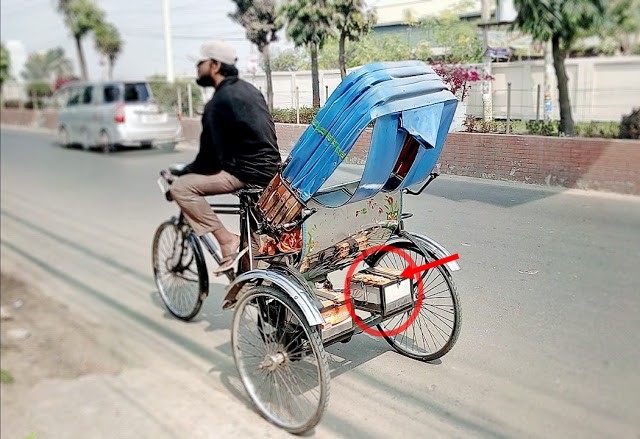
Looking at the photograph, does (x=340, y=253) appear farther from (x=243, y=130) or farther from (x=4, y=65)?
(x=4, y=65)

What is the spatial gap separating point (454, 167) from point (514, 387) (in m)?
1.09

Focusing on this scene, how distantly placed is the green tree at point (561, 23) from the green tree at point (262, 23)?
1353mm

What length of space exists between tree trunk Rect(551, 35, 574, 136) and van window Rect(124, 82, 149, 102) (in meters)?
8.08

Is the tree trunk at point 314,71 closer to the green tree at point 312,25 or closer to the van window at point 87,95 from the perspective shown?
the green tree at point 312,25

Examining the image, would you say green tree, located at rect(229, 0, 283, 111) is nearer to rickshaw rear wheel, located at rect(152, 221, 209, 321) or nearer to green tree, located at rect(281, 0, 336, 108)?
green tree, located at rect(281, 0, 336, 108)

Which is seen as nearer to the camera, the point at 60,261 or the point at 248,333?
the point at 248,333

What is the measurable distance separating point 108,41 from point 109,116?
7.36 m

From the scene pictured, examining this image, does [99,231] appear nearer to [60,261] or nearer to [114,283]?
[60,261]

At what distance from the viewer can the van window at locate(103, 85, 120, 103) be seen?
11.8 meters

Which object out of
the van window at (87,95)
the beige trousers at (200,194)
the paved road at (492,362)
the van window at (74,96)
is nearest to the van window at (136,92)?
the van window at (87,95)

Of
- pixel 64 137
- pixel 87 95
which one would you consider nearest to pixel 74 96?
pixel 87 95

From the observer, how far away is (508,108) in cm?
318

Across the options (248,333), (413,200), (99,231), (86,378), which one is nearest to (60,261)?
(99,231)

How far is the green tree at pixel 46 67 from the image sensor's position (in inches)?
901
